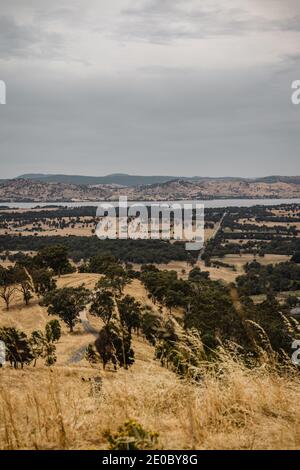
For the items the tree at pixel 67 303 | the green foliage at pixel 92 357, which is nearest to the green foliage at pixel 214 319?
the green foliage at pixel 92 357

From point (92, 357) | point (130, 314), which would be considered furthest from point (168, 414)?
point (130, 314)

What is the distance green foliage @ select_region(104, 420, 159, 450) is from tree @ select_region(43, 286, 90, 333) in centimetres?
5590

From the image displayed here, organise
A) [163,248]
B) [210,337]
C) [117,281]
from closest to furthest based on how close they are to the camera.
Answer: [210,337] < [117,281] < [163,248]

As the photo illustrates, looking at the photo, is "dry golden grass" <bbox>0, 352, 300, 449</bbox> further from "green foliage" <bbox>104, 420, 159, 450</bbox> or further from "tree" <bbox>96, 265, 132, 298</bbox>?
"tree" <bbox>96, 265, 132, 298</bbox>

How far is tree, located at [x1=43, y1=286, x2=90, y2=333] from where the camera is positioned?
5925 centimetres

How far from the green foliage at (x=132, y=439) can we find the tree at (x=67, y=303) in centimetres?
5590

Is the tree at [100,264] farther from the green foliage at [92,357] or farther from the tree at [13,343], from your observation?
the green foliage at [92,357]

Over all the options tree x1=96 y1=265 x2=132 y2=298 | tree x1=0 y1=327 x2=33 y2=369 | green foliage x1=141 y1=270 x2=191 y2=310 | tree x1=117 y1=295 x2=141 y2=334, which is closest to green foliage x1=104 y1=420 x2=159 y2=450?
tree x1=0 y1=327 x2=33 y2=369

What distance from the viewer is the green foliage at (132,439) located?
4.74m

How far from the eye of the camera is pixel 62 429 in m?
5.14

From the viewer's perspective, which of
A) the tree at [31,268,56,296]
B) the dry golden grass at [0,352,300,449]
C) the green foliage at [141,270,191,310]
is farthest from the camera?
the tree at [31,268,56,296]
